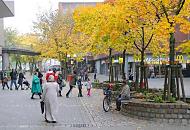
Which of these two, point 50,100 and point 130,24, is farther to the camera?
point 130,24

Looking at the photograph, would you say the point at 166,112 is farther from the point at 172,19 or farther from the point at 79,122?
the point at 172,19

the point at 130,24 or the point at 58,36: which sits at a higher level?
the point at 58,36

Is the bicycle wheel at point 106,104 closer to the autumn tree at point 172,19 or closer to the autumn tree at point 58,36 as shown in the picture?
the autumn tree at point 172,19

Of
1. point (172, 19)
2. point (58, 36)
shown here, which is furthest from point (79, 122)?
point (58, 36)

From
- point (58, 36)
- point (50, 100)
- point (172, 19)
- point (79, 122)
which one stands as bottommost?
point (79, 122)

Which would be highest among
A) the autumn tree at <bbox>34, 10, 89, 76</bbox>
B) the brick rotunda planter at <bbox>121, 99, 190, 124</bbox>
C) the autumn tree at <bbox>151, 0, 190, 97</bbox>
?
the autumn tree at <bbox>34, 10, 89, 76</bbox>

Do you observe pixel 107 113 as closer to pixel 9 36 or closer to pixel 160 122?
pixel 160 122

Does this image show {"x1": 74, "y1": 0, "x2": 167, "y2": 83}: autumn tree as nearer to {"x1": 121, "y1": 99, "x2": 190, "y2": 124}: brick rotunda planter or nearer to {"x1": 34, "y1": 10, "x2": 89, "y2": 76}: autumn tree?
{"x1": 121, "y1": 99, "x2": 190, "y2": 124}: brick rotunda planter

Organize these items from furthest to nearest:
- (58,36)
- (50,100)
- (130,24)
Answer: (58,36) → (130,24) → (50,100)

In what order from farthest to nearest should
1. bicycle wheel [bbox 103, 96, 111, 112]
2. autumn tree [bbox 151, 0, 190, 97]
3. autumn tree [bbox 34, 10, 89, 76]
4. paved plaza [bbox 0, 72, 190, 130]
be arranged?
1. autumn tree [bbox 34, 10, 89, 76]
2. bicycle wheel [bbox 103, 96, 111, 112]
3. autumn tree [bbox 151, 0, 190, 97]
4. paved plaza [bbox 0, 72, 190, 130]

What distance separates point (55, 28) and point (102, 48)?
Answer: 24747 millimetres

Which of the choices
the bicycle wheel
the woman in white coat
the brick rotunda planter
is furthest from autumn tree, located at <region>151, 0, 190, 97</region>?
the woman in white coat

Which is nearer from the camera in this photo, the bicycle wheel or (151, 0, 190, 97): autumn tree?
(151, 0, 190, 97): autumn tree

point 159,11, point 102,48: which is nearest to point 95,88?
point 102,48
